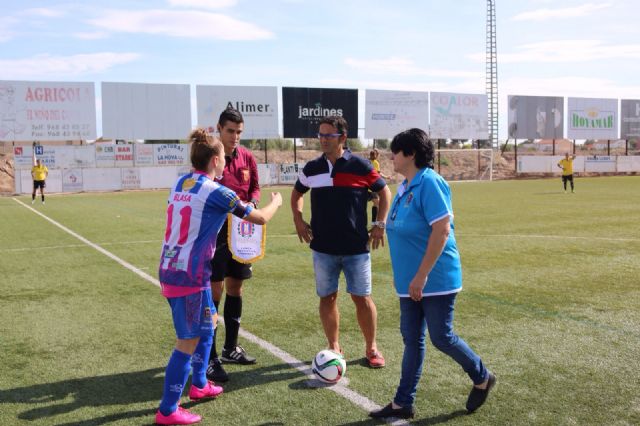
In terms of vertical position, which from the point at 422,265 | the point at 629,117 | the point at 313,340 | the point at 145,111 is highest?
the point at 629,117

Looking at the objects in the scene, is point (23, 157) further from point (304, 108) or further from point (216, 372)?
point (216, 372)

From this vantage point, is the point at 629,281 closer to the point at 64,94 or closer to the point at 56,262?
the point at 56,262

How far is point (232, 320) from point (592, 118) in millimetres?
56515

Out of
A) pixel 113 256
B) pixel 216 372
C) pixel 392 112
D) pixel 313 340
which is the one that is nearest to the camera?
pixel 216 372

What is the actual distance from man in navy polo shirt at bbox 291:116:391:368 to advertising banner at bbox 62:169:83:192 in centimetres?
3523

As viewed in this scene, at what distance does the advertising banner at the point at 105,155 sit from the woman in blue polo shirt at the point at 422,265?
121 ft

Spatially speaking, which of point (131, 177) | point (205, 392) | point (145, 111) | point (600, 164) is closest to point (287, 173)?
point (145, 111)

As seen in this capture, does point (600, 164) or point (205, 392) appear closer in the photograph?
point (205, 392)

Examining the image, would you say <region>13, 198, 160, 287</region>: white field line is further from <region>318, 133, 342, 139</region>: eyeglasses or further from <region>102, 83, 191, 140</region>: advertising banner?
<region>102, 83, 191, 140</region>: advertising banner

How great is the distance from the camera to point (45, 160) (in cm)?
3681

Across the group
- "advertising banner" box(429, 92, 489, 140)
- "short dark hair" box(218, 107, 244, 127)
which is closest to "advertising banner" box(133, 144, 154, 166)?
"advertising banner" box(429, 92, 489, 140)

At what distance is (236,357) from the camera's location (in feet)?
17.7

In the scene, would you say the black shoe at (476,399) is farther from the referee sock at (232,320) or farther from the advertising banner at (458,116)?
the advertising banner at (458,116)

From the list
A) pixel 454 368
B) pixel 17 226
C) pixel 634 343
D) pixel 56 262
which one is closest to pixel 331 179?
pixel 454 368
